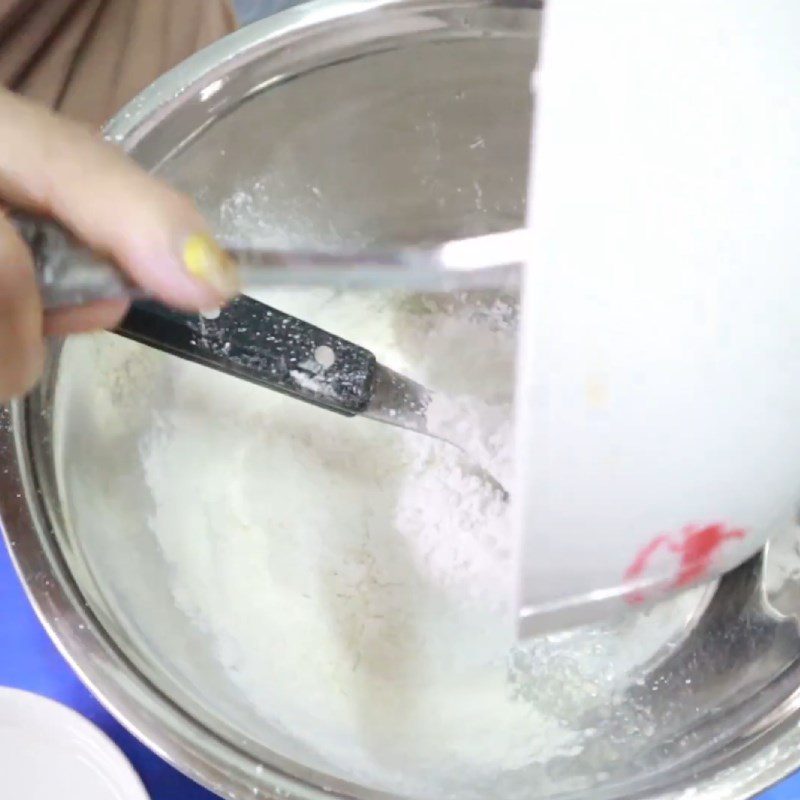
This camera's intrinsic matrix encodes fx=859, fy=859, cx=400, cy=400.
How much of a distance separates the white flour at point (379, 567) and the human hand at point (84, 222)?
7.7 inches

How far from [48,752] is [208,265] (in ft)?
1.03

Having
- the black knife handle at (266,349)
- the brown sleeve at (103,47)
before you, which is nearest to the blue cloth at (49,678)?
the black knife handle at (266,349)

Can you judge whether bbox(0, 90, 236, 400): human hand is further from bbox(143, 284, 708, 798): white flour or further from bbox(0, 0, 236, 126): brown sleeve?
bbox(0, 0, 236, 126): brown sleeve

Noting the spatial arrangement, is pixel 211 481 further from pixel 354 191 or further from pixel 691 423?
pixel 691 423

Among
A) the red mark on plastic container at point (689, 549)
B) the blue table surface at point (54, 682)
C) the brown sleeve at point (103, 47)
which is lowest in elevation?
the blue table surface at point (54, 682)

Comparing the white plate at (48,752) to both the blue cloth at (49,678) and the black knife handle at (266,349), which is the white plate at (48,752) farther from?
the black knife handle at (266,349)

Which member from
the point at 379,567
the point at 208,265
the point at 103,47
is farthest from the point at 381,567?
the point at 103,47

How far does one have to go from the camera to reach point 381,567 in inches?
22.5

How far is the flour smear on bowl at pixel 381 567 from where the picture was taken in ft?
1.54

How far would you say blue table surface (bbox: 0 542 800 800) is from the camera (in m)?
0.47

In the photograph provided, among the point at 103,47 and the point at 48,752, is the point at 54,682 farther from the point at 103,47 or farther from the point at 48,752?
the point at 103,47

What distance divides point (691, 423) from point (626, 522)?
4cm

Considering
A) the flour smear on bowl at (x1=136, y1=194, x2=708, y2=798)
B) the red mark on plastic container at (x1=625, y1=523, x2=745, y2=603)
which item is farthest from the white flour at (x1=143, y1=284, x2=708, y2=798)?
the red mark on plastic container at (x1=625, y1=523, x2=745, y2=603)

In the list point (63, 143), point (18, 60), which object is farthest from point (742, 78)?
point (18, 60)
